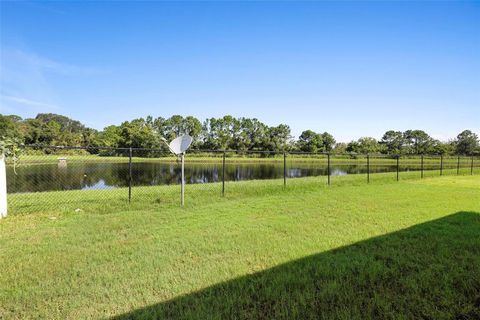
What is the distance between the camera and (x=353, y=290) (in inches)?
115

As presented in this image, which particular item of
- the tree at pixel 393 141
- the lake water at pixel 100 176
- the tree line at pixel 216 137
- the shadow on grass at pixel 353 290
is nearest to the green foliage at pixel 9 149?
the shadow on grass at pixel 353 290

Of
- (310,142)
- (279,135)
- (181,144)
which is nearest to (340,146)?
(310,142)

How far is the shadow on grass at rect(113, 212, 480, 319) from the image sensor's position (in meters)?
2.52

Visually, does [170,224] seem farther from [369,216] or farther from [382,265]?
[369,216]

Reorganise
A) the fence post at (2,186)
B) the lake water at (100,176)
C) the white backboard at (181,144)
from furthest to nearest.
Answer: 1. the lake water at (100,176)
2. the white backboard at (181,144)
3. the fence post at (2,186)

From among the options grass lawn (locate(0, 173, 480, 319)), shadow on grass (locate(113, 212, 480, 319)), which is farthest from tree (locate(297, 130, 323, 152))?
shadow on grass (locate(113, 212, 480, 319))

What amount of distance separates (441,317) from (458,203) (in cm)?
718

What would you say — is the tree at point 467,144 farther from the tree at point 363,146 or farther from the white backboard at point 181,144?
the white backboard at point 181,144

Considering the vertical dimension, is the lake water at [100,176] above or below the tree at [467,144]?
below

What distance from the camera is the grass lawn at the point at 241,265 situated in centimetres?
263

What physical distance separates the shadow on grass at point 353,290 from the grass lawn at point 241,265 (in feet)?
0.05

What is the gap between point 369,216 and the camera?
6473 mm

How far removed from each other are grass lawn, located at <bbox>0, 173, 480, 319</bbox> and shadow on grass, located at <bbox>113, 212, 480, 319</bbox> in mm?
14

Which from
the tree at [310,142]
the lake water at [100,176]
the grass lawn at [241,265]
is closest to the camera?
the grass lawn at [241,265]
